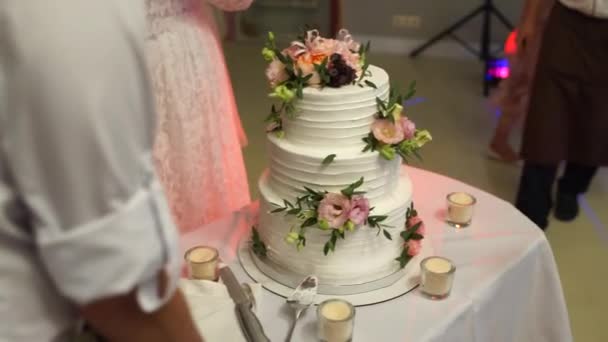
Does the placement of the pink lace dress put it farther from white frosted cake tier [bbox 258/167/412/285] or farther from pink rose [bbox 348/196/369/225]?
pink rose [bbox 348/196/369/225]

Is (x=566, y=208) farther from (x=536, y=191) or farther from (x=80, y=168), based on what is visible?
(x=80, y=168)

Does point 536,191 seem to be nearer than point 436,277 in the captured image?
No

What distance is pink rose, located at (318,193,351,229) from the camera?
3.57ft

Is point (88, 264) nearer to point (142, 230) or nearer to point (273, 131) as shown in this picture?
point (142, 230)

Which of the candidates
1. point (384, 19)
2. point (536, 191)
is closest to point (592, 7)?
point (536, 191)

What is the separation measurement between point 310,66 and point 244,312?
17.8 inches

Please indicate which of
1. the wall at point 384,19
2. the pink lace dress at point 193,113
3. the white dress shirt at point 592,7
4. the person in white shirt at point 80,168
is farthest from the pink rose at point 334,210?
the wall at point 384,19

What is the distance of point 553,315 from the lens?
1357 millimetres

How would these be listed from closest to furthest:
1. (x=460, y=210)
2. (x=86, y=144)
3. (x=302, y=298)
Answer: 1. (x=86, y=144)
2. (x=302, y=298)
3. (x=460, y=210)

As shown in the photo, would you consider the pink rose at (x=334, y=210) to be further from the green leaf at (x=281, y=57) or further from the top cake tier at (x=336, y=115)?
the green leaf at (x=281, y=57)

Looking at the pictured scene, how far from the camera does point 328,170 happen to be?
1.10m

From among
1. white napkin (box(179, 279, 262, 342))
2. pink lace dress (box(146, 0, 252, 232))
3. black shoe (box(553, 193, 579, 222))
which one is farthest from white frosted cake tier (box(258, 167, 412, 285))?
black shoe (box(553, 193, 579, 222))

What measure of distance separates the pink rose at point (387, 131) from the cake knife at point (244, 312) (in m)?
0.36

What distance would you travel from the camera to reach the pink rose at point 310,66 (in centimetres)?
114
